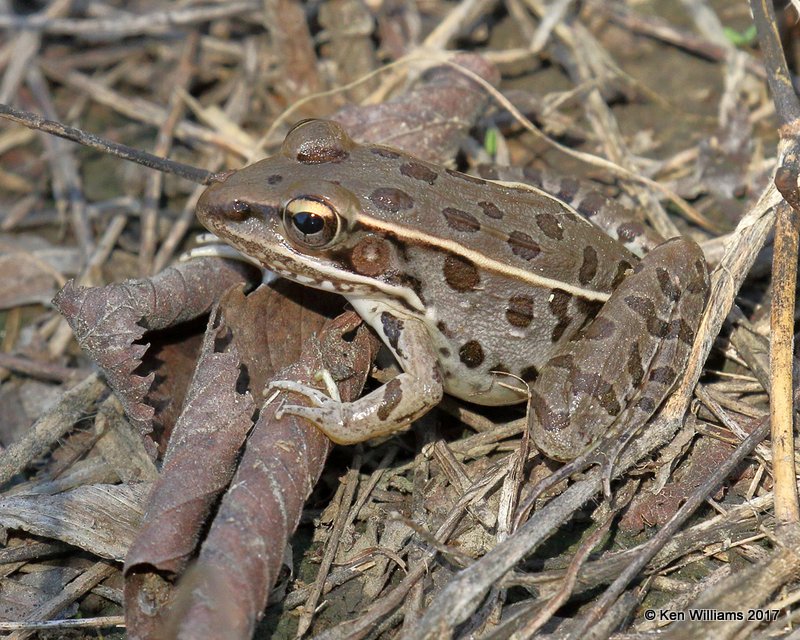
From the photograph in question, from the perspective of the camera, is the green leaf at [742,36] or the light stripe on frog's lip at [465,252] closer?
the light stripe on frog's lip at [465,252]

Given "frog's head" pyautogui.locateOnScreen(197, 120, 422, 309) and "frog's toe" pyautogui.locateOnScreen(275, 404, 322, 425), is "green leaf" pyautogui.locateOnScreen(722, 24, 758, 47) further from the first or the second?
"frog's toe" pyautogui.locateOnScreen(275, 404, 322, 425)

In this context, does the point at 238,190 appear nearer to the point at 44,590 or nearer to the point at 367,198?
the point at 367,198

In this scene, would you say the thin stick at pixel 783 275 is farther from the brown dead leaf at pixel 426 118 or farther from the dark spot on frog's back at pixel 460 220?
the brown dead leaf at pixel 426 118

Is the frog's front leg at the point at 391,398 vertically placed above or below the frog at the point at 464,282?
below

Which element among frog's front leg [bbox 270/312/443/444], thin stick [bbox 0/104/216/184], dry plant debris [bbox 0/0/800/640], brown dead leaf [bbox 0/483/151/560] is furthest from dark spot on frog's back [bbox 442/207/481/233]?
brown dead leaf [bbox 0/483/151/560]

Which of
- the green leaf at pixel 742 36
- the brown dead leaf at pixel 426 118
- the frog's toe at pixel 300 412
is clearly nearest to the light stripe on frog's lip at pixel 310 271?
the frog's toe at pixel 300 412

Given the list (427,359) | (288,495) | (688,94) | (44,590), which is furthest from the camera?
(688,94)

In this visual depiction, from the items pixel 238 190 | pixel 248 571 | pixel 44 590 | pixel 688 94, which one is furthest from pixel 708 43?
pixel 44 590
